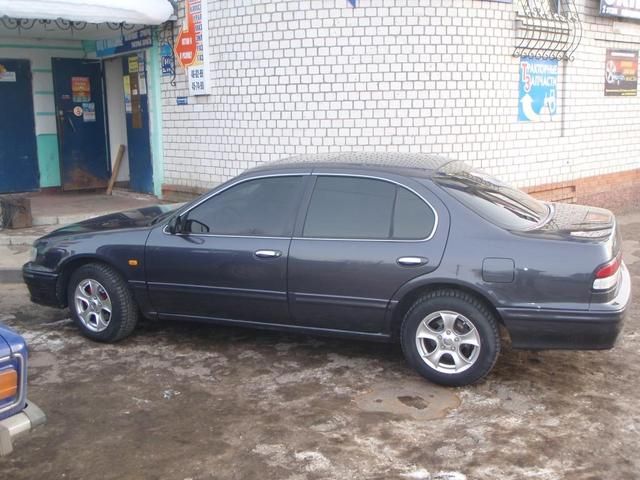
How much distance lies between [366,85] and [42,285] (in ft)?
16.2

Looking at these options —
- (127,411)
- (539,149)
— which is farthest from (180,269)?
(539,149)

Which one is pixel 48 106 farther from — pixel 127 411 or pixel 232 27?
pixel 127 411

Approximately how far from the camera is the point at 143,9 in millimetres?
10023

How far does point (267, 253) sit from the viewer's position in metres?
5.25

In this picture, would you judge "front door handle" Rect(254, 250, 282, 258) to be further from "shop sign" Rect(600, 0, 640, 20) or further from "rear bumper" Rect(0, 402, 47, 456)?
"shop sign" Rect(600, 0, 640, 20)

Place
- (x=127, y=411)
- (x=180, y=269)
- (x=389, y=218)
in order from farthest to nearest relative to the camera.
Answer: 1. (x=180, y=269)
2. (x=389, y=218)
3. (x=127, y=411)

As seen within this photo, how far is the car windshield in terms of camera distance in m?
4.90

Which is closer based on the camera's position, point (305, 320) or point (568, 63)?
point (305, 320)

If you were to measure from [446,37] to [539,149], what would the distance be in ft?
8.07

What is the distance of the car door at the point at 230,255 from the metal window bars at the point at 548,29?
580cm

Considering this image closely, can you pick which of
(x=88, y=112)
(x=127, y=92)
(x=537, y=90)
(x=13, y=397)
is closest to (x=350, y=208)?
(x=13, y=397)

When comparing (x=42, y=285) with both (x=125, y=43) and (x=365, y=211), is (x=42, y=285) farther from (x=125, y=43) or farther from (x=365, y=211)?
(x=125, y=43)

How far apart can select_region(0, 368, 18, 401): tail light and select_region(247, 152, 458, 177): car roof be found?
8.92 feet

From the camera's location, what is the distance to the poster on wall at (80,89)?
12648mm
